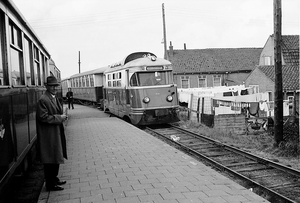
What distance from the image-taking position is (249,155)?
9172mm

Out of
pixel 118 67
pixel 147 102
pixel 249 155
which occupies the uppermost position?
pixel 118 67

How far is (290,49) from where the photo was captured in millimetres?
35938

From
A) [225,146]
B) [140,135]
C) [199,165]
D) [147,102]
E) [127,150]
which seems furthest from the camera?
[147,102]

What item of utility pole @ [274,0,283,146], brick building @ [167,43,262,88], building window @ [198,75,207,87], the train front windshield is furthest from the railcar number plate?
building window @ [198,75,207,87]

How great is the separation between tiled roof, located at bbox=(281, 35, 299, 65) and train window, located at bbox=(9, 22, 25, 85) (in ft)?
108

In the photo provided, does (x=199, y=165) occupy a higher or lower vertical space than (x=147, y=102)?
lower

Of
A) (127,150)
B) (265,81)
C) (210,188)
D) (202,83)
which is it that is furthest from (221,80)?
(210,188)

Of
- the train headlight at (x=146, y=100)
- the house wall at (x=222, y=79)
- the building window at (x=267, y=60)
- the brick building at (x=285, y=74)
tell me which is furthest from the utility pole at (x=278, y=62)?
the house wall at (x=222, y=79)

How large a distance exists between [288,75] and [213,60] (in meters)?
15.2

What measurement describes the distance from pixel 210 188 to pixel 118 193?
1488 mm

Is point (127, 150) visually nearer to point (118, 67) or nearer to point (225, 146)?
point (225, 146)

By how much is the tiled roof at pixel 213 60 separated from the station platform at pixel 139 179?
34.3 meters

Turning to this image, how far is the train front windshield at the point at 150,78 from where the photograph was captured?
48.3 feet

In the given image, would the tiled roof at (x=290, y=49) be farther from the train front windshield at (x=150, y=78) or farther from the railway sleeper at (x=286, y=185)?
the railway sleeper at (x=286, y=185)
